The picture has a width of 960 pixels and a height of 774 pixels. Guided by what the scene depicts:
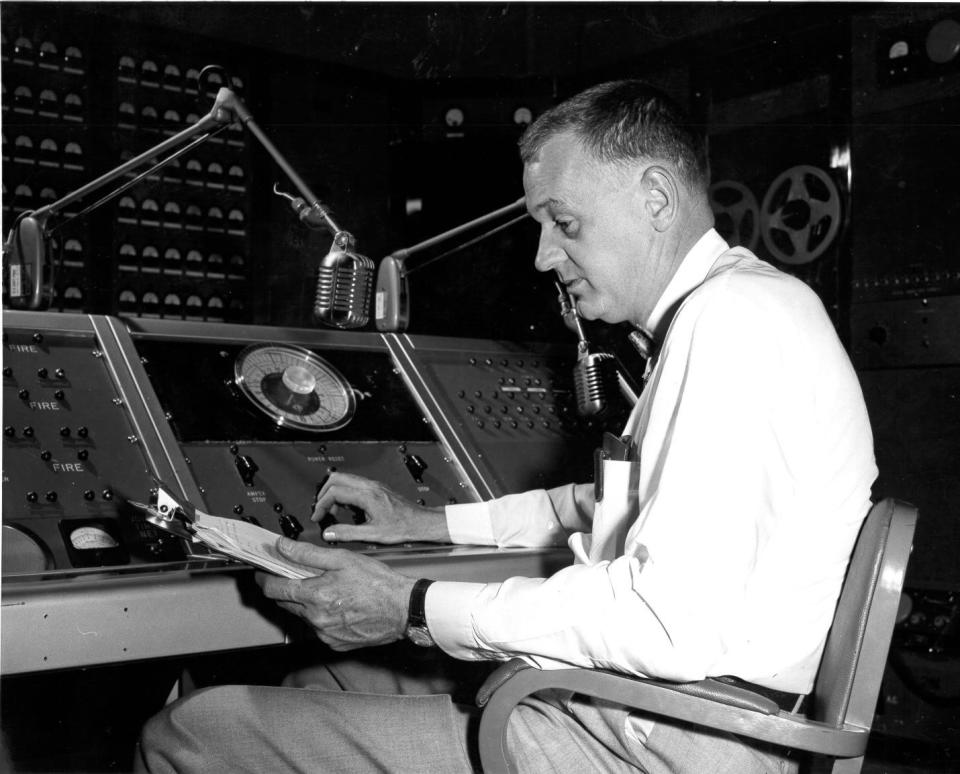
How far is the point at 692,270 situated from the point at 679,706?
55 cm

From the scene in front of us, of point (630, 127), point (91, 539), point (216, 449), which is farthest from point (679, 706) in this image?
point (216, 449)

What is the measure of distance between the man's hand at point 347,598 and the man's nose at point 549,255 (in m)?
0.47

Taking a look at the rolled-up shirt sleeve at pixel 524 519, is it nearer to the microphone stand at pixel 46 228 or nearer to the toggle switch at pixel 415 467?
the toggle switch at pixel 415 467

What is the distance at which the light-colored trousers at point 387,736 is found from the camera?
3.65ft

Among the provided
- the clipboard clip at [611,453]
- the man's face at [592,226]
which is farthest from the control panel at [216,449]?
the man's face at [592,226]

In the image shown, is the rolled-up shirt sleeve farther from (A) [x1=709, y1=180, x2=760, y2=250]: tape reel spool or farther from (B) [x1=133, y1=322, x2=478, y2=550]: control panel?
(A) [x1=709, y1=180, x2=760, y2=250]: tape reel spool

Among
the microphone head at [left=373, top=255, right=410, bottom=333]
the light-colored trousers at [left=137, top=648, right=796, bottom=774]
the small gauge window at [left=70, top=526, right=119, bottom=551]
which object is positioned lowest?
the light-colored trousers at [left=137, top=648, right=796, bottom=774]

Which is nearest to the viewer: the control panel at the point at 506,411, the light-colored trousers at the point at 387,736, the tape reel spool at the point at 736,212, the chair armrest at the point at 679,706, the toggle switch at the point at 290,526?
the chair armrest at the point at 679,706

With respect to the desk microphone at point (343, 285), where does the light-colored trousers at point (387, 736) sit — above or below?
below

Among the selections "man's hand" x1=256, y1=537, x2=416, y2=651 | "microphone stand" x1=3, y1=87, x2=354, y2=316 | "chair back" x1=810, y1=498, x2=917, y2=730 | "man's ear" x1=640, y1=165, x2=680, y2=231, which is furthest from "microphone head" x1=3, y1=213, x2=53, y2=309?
"chair back" x1=810, y1=498, x2=917, y2=730

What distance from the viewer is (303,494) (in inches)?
64.1

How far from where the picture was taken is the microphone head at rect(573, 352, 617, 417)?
1937mm

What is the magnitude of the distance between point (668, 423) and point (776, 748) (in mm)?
381

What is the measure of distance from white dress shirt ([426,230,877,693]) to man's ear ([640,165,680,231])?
157 mm
